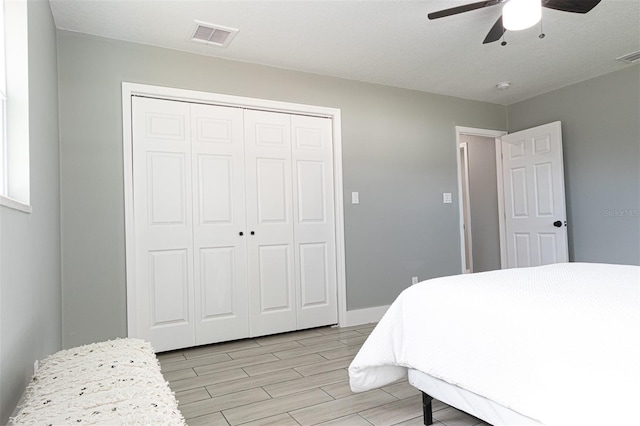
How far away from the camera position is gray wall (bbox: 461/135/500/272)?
5.29 metres

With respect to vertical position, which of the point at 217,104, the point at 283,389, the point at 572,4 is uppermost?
the point at 572,4

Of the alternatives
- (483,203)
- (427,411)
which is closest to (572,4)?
(427,411)

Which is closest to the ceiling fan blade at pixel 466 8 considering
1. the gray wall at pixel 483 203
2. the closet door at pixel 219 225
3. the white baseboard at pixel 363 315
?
Answer: the closet door at pixel 219 225

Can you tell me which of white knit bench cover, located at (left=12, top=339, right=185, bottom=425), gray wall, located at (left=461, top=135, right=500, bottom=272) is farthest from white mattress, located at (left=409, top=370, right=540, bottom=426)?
gray wall, located at (left=461, top=135, right=500, bottom=272)

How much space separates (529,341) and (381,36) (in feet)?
8.23

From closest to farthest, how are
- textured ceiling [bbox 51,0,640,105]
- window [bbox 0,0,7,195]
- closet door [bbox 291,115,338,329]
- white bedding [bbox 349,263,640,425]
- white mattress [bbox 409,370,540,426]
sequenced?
white bedding [bbox 349,263,640,425] < white mattress [bbox 409,370,540,426] < window [bbox 0,0,7,195] < textured ceiling [bbox 51,0,640,105] < closet door [bbox 291,115,338,329]

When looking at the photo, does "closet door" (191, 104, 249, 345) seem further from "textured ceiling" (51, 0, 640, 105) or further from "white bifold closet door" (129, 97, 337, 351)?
"textured ceiling" (51, 0, 640, 105)

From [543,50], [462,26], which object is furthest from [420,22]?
[543,50]

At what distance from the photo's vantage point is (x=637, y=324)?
114 centimetres

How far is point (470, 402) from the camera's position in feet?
4.93

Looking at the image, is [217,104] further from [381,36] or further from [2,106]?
[2,106]

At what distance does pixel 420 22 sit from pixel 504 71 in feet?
4.81

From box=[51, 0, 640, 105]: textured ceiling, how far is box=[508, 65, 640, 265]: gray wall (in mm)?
229

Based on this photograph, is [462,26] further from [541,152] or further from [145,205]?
[145,205]
